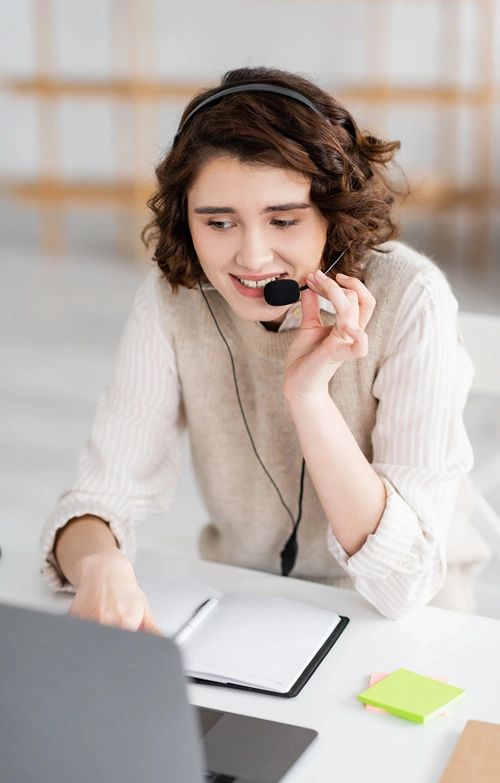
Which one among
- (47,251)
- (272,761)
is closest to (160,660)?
(272,761)

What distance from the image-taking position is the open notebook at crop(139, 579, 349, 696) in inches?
36.9

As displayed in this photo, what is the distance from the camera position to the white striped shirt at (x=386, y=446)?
1111mm

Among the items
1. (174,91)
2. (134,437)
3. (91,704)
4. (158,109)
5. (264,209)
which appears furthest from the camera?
(158,109)

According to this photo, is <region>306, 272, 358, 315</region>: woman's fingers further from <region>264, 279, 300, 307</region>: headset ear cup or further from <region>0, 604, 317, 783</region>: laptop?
<region>0, 604, 317, 783</region>: laptop

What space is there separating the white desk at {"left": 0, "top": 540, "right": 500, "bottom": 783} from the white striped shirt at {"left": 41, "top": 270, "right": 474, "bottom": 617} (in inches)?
1.4

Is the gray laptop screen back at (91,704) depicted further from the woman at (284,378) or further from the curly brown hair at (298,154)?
the curly brown hair at (298,154)

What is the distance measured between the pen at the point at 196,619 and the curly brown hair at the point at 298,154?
0.45 m

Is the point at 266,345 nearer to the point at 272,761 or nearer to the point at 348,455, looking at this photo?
the point at 348,455

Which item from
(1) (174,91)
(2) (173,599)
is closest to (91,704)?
(2) (173,599)

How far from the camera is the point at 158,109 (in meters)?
5.90

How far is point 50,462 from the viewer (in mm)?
3100

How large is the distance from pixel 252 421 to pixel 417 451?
0.30 metres

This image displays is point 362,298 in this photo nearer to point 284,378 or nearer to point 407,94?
point 284,378

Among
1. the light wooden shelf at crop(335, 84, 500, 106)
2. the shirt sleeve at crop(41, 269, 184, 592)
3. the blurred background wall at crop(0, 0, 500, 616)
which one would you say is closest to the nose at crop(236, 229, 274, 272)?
the shirt sleeve at crop(41, 269, 184, 592)
